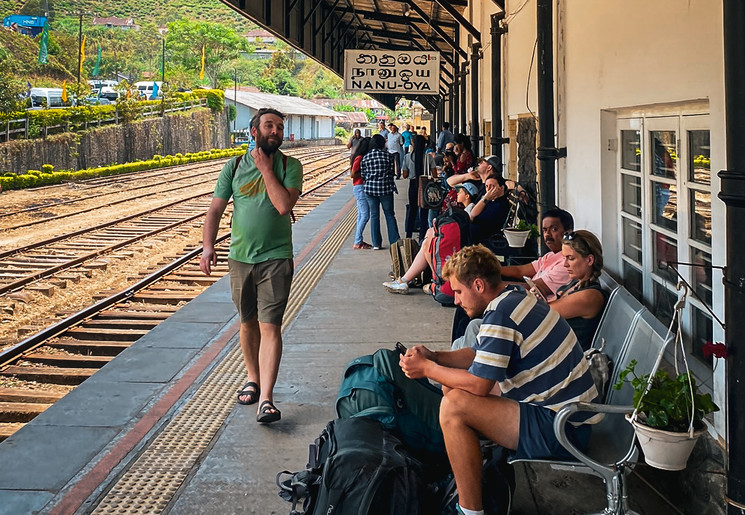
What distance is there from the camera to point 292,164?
508cm

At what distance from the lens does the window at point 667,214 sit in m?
4.32

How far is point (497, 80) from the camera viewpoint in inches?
477

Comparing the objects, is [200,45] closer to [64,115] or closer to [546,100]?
[64,115]

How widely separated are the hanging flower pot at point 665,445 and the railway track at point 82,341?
470 centimetres

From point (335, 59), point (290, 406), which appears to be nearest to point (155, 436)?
point (290, 406)

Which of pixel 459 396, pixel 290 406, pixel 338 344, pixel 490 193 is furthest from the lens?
pixel 490 193

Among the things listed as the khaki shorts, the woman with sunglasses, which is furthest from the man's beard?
the woman with sunglasses

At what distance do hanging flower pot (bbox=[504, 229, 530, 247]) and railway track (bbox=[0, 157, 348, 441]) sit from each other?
3.77 metres

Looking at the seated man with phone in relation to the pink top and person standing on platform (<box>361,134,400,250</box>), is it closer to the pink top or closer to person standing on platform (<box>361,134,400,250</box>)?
the pink top

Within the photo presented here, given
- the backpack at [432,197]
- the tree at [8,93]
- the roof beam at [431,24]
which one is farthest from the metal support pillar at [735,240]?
the tree at [8,93]

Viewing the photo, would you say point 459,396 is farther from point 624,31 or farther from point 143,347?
point 143,347

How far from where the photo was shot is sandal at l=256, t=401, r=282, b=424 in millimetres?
5043

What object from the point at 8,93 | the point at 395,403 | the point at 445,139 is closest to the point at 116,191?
the point at 8,93

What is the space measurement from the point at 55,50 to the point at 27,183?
51.7 meters
